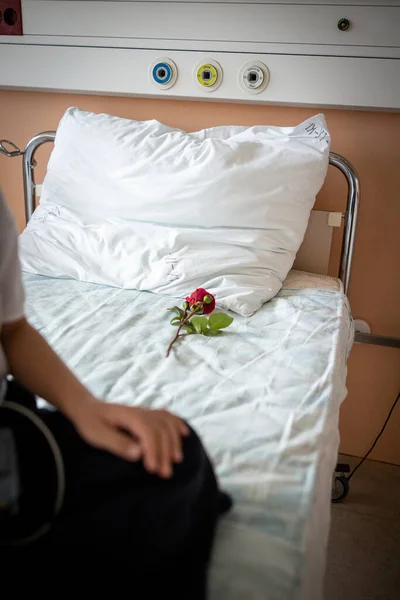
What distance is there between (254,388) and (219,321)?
0.90ft

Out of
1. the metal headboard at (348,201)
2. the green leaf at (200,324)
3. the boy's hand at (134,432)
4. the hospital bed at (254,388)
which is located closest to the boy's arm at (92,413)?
the boy's hand at (134,432)

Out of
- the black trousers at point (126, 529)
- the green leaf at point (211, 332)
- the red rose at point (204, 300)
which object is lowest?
the green leaf at point (211, 332)

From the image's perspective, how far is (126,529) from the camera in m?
0.54

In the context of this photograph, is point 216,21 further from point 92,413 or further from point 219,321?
point 92,413

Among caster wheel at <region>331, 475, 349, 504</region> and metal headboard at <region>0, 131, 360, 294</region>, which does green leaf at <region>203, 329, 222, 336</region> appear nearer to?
metal headboard at <region>0, 131, 360, 294</region>

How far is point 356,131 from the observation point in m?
1.63

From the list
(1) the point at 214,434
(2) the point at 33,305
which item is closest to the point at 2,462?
(1) the point at 214,434

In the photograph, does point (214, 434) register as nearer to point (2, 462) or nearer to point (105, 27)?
point (2, 462)

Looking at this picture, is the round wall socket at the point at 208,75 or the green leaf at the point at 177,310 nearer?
the green leaf at the point at 177,310

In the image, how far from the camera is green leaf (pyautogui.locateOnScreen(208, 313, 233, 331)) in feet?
3.96

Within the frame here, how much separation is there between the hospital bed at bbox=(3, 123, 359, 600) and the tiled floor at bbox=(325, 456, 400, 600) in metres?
0.57

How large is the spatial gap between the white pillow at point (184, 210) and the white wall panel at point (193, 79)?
130 millimetres

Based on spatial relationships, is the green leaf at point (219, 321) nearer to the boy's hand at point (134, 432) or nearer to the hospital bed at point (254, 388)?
the hospital bed at point (254, 388)

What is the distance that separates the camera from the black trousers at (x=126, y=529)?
51 centimetres
